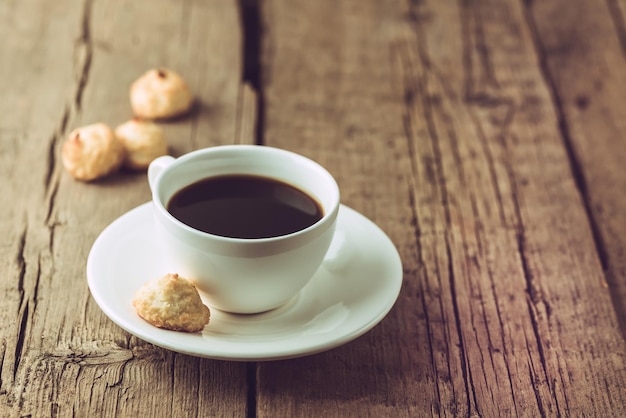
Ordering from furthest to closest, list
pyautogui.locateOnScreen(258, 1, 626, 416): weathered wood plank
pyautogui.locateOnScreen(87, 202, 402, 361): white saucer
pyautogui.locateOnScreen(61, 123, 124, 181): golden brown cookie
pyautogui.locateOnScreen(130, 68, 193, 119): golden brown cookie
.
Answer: pyautogui.locateOnScreen(130, 68, 193, 119): golden brown cookie
pyautogui.locateOnScreen(61, 123, 124, 181): golden brown cookie
pyautogui.locateOnScreen(258, 1, 626, 416): weathered wood plank
pyautogui.locateOnScreen(87, 202, 402, 361): white saucer

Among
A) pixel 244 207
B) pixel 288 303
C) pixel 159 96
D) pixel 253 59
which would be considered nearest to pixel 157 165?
pixel 244 207

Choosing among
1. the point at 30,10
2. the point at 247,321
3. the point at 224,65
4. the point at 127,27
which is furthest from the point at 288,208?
the point at 30,10

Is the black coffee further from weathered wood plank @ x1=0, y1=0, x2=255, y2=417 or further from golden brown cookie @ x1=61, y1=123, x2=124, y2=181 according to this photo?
golden brown cookie @ x1=61, y1=123, x2=124, y2=181

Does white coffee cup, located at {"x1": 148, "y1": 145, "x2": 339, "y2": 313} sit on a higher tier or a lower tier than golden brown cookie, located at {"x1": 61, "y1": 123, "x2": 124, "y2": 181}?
higher

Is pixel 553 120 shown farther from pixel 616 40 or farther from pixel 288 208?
pixel 288 208

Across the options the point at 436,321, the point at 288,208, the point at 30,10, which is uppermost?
the point at 288,208

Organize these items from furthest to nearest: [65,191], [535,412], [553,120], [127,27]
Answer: [127,27]
[553,120]
[65,191]
[535,412]

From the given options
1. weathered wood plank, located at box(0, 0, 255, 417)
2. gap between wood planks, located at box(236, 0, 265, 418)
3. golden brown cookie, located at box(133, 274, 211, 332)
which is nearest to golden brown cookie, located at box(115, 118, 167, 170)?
weathered wood plank, located at box(0, 0, 255, 417)
